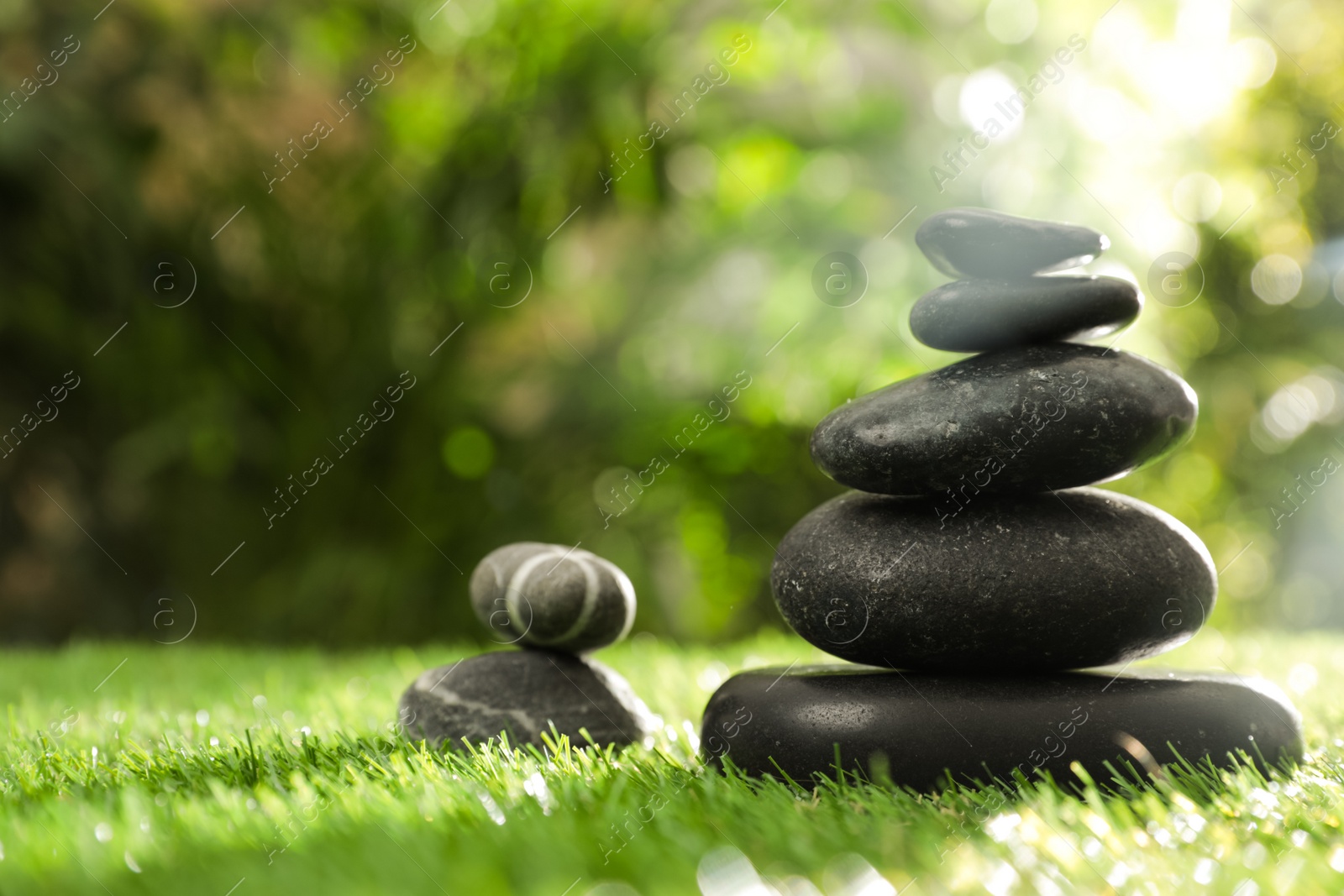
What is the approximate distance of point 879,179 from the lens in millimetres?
9117

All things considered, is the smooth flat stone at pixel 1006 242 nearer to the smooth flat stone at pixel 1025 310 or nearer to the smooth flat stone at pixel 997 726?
the smooth flat stone at pixel 1025 310

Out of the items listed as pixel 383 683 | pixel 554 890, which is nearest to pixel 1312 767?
pixel 554 890

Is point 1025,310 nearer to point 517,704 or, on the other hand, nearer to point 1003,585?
point 1003,585

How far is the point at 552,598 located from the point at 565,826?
1172 millimetres

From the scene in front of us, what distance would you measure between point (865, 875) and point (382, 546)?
20.0 feet

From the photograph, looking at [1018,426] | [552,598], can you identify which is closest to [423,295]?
[552,598]

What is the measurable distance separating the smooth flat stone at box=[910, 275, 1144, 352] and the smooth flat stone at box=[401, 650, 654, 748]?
1373mm

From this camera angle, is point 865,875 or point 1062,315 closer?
point 865,875

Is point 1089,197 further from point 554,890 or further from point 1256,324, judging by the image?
point 554,890

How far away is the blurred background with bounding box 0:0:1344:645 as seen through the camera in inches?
282

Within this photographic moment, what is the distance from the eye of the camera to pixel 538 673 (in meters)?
2.90

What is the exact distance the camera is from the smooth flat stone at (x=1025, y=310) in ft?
8.39

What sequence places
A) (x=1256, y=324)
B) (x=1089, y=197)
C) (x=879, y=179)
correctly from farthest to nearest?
(x=1256, y=324), (x=1089, y=197), (x=879, y=179)

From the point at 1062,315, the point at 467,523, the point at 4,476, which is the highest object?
the point at 4,476
